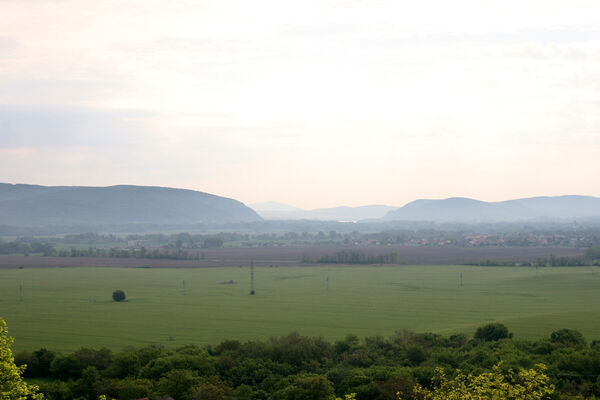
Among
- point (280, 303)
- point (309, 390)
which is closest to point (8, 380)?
point (309, 390)

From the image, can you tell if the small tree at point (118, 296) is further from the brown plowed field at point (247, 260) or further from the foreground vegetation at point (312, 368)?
Answer: the brown plowed field at point (247, 260)

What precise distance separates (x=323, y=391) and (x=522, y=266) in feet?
349

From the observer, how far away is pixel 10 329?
64.1 m

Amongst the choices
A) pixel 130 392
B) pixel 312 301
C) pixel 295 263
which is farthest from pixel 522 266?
pixel 130 392

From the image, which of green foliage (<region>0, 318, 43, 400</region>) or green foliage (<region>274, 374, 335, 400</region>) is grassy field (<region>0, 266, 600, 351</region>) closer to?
green foliage (<region>274, 374, 335, 400</region>)

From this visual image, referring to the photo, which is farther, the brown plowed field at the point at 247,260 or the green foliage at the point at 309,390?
the brown plowed field at the point at 247,260

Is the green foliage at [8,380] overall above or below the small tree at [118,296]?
above

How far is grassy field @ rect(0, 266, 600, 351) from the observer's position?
62.7 m

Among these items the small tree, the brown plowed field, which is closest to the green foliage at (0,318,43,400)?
the small tree

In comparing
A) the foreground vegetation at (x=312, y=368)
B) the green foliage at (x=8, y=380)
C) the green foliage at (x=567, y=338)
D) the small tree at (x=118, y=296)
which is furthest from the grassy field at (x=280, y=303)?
the green foliage at (x=8, y=380)

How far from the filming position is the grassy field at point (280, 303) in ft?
206

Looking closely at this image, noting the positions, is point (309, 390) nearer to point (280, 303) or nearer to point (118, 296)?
point (280, 303)

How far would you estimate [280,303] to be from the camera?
83938mm

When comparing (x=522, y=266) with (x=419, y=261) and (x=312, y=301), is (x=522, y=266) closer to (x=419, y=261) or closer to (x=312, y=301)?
(x=419, y=261)
